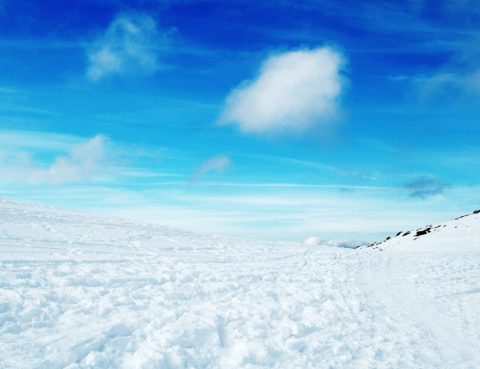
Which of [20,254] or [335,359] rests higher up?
[20,254]

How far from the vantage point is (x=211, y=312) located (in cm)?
1056

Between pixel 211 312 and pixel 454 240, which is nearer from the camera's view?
pixel 211 312

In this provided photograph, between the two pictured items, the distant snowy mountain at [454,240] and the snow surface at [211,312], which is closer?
the snow surface at [211,312]

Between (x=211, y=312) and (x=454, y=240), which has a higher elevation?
(x=454, y=240)

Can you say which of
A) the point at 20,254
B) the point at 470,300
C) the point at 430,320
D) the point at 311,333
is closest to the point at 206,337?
the point at 311,333

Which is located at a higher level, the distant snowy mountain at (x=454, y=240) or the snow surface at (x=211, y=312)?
the distant snowy mountain at (x=454, y=240)

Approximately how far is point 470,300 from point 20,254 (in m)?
15.9

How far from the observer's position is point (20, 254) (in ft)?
49.0

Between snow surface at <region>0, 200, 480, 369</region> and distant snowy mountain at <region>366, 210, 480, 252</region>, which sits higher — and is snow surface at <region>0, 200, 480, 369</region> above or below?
below

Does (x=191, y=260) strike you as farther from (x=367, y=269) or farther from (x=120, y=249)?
(x=367, y=269)

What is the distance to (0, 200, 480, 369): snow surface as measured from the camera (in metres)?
7.99

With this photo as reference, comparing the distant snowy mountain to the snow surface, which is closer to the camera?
the snow surface

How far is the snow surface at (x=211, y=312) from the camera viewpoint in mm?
7988

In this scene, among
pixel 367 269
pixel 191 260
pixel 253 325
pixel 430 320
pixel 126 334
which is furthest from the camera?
pixel 367 269
